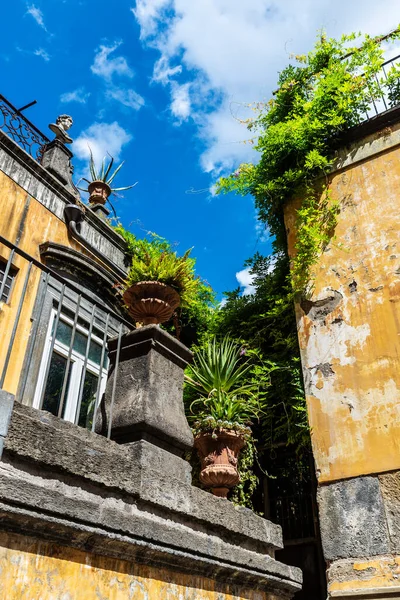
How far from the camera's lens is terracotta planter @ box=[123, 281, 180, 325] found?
3.66m

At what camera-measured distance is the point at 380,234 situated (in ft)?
19.4

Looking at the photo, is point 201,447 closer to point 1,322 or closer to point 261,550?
point 261,550

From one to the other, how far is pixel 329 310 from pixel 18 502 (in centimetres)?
462

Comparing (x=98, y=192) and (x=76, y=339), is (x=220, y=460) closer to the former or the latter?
(x=76, y=339)

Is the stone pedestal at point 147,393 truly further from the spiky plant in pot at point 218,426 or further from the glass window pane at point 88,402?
the glass window pane at point 88,402

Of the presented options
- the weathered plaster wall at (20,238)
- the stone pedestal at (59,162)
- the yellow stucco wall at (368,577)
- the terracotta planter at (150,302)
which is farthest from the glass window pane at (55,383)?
the yellow stucco wall at (368,577)

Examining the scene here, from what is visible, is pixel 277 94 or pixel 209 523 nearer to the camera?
pixel 209 523

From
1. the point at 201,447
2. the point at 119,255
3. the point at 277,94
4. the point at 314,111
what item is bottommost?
the point at 201,447

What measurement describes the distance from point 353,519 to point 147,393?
292 centimetres

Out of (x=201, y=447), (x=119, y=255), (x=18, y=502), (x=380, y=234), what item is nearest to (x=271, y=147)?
(x=380, y=234)

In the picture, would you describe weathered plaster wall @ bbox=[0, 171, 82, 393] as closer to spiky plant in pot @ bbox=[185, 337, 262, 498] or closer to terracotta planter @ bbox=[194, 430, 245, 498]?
spiky plant in pot @ bbox=[185, 337, 262, 498]

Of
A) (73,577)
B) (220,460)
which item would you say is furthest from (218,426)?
(73,577)

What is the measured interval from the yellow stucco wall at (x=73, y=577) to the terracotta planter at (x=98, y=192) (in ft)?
25.8

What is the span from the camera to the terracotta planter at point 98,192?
9547 millimetres
